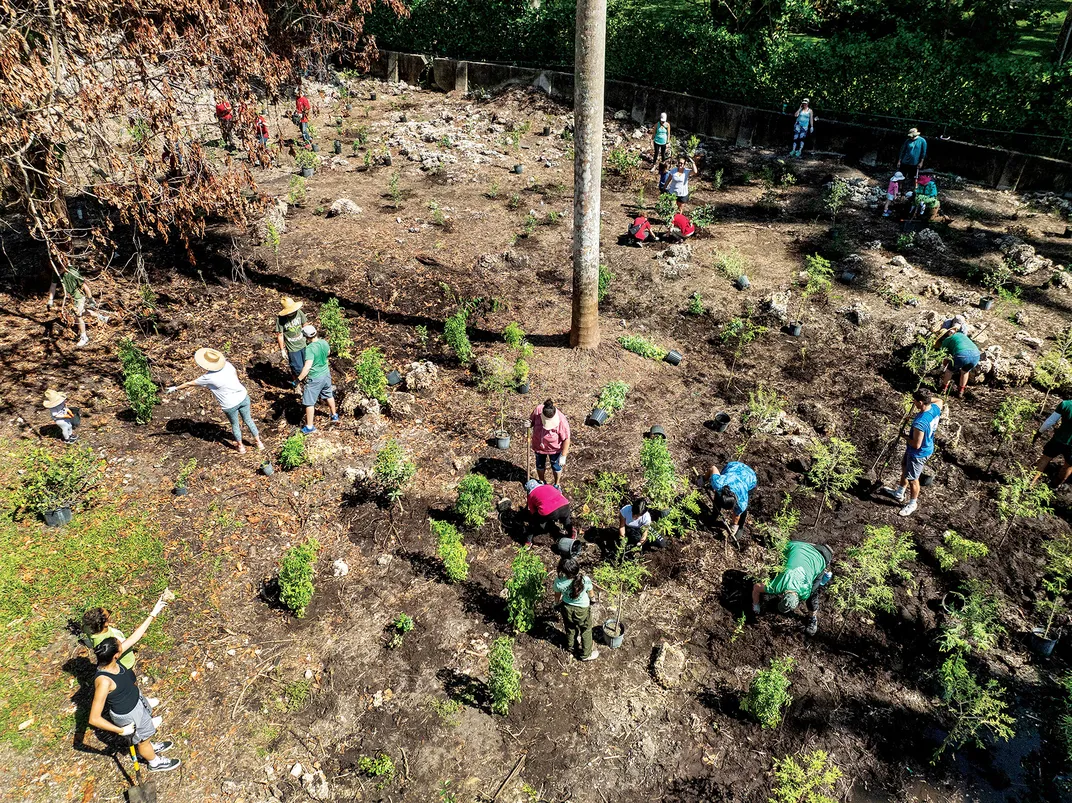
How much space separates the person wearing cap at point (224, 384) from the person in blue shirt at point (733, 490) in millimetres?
6165

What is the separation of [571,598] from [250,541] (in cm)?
411

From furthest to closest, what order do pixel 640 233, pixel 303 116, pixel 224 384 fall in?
pixel 303 116, pixel 640 233, pixel 224 384

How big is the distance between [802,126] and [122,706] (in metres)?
18.6

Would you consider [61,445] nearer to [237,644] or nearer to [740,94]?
[237,644]

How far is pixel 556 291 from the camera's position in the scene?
41.2ft

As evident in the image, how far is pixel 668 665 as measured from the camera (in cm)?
658

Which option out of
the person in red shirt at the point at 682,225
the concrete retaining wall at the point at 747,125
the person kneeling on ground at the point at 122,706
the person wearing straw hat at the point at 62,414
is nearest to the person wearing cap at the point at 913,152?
the concrete retaining wall at the point at 747,125

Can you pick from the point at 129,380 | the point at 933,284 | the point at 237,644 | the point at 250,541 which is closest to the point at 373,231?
the point at 129,380

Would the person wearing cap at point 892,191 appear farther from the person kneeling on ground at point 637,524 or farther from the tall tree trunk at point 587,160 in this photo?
the person kneeling on ground at point 637,524

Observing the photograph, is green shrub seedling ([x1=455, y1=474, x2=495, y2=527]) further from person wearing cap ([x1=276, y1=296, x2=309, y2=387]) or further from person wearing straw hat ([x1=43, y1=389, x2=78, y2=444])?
person wearing straw hat ([x1=43, y1=389, x2=78, y2=444])

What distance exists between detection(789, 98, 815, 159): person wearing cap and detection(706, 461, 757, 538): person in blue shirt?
13003 mm

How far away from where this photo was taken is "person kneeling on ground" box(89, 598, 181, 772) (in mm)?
Result: 5375

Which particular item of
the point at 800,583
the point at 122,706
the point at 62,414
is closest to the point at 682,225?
the point at 800,583

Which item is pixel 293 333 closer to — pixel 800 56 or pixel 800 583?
pixel 800 583
